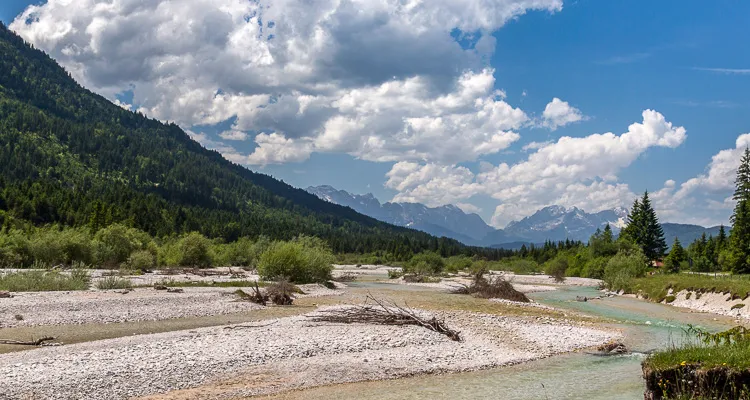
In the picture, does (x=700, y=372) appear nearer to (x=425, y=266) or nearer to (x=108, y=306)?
(x=108, y=306)

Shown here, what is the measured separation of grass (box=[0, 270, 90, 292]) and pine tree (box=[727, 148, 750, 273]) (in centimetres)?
7622

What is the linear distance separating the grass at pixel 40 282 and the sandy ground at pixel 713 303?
4362cm

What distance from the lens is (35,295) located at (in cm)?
3075

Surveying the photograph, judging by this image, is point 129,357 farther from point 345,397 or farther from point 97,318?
point 97,318

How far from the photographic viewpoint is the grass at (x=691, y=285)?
126 feet

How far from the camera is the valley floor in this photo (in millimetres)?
13914

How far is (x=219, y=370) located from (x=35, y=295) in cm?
2155

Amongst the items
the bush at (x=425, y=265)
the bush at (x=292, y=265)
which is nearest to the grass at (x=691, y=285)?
the bush at (x=292, y=265)

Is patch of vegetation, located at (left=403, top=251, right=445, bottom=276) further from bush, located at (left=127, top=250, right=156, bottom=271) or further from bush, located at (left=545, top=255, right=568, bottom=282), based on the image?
bush, located at (left=127, top=250, right=156, bottom=271)

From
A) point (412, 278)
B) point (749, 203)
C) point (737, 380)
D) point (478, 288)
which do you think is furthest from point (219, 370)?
point (749, 203)

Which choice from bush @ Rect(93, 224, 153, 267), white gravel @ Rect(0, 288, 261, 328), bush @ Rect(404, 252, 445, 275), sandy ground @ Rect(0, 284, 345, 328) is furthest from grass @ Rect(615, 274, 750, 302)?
bush @ Rect(93, 224, 153, 267)

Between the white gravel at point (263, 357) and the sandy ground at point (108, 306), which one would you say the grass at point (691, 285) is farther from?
the sandy ground at point (108, 306)

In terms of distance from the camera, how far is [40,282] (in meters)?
35.5

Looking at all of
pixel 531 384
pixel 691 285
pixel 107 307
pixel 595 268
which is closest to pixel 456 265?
pixel 595 268
